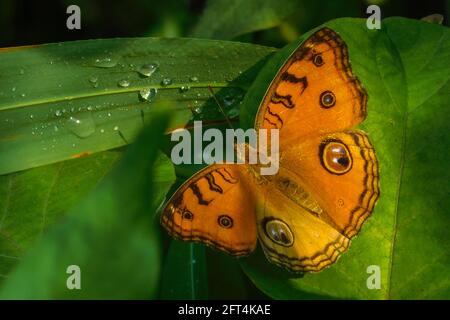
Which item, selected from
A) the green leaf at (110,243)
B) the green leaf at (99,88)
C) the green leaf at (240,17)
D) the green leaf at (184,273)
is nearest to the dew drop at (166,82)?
the green leaf at (99,88)

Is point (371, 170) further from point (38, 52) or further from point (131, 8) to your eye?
point (131, 8)

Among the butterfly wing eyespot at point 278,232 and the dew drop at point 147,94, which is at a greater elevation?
the dew drop at point 147,94

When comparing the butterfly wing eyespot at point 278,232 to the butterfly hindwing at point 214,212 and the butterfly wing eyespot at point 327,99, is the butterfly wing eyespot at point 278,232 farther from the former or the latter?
the butterfly wing eyespot at point 327,99

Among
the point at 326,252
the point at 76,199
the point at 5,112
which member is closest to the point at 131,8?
the point at 5,112

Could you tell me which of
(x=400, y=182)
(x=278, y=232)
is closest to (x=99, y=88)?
(x=278, y=232)

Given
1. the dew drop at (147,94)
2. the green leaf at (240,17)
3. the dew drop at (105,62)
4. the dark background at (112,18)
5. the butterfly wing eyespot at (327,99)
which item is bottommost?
the butterfly wing eyespot at (327,99)

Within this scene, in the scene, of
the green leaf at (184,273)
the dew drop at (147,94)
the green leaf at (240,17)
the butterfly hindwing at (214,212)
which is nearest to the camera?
the butterfly hindwing at (214,212)

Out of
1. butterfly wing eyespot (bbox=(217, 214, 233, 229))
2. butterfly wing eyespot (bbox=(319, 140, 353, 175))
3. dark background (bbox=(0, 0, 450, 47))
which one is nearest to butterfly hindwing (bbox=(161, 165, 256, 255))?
butterfly wing eyespot (bbox=(217, 214, 233, 229))

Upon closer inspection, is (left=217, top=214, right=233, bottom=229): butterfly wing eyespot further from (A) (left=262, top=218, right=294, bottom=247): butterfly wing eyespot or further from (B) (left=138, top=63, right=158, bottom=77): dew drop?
(B) (left=138, top=63, right=158, bottom=77): dew drop
